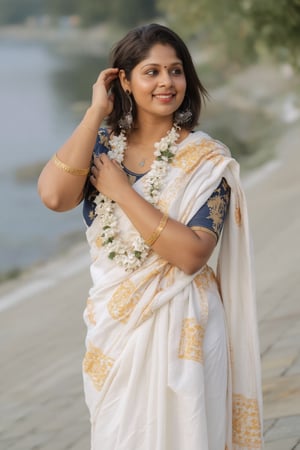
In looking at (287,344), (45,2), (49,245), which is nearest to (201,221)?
(287,344)

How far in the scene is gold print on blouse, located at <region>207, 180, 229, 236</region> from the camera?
2.45 metres

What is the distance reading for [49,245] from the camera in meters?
14.7

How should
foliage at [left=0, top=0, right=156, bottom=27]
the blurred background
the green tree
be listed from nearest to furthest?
the blurred background < foliage at [left=0, top=0, right=156, bottom=27] < the green tree

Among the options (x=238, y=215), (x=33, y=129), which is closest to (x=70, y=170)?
(x=238, y=215)

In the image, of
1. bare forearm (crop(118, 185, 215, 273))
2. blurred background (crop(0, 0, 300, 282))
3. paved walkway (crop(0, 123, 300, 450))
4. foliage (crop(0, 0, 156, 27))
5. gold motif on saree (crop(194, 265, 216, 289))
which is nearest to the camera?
bare forearm (crop(118, 185, 215, 273))

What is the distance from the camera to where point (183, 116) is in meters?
2.55

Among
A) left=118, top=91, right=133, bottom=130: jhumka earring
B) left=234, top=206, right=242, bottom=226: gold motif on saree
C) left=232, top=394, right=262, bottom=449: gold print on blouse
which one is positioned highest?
left=118, top=91, right=133, bottom=130: jhumka earring

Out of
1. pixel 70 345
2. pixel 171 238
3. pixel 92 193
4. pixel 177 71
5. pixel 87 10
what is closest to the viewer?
pixel 171 238

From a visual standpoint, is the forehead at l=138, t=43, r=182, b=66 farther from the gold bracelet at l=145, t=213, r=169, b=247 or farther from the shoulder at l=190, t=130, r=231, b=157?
the gold bracelet at l=145, t=213, r=169, b=247

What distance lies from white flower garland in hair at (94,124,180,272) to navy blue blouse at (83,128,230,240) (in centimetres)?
4

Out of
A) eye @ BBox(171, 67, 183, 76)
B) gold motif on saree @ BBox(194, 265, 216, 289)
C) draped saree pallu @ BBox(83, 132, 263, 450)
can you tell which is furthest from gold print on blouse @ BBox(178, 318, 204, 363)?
eye @ BBox(171, 67, 183, 76)

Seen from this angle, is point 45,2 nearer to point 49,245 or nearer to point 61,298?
point 49,245

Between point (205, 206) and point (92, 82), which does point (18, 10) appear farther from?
point (205, 206)

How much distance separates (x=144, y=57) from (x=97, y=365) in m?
0.78
